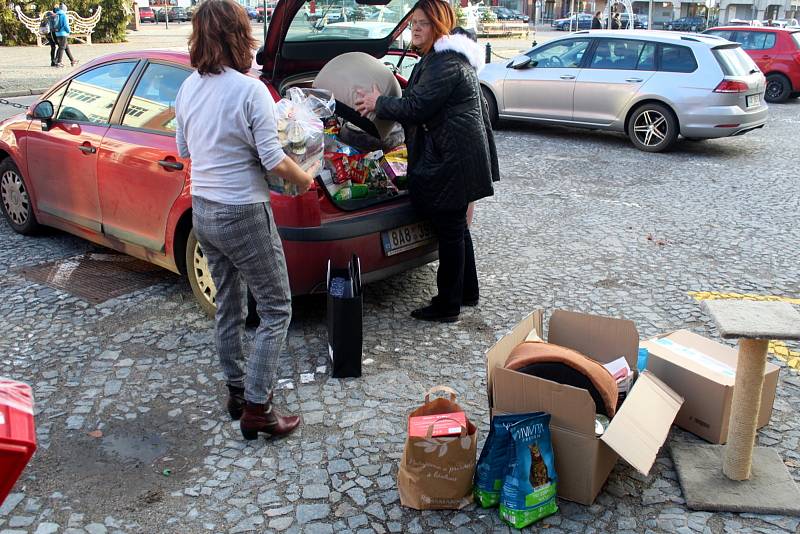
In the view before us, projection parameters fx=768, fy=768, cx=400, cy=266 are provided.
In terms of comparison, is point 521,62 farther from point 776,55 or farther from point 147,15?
point 147,15

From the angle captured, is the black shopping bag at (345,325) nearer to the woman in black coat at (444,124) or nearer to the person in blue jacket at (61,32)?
the woman in black coat at (444,124)

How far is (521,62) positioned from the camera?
1174 cm

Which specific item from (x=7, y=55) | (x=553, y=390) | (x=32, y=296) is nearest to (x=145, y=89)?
(x=32, y=296)

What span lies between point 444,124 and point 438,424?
6.49 ft

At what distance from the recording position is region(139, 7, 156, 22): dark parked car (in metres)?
57.4

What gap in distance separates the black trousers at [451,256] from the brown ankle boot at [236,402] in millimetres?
1552

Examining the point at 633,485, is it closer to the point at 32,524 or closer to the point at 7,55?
the point at 32,524

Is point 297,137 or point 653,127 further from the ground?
point 297,137

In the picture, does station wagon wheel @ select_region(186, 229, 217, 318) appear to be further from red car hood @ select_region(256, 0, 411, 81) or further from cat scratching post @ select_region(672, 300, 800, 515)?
cat scratching post @ select_region(672, 300, 800, 515)

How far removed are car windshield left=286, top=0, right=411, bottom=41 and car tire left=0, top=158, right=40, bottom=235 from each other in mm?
2812

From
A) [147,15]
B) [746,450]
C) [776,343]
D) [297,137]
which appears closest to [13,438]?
[297,137]

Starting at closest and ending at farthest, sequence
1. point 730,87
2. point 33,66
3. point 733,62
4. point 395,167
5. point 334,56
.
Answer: point 395,167 < point 334,56 < point 730,87 < point 733,62 < point 33,66

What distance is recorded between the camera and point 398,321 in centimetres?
480

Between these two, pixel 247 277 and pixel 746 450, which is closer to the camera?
pixel 746 450
